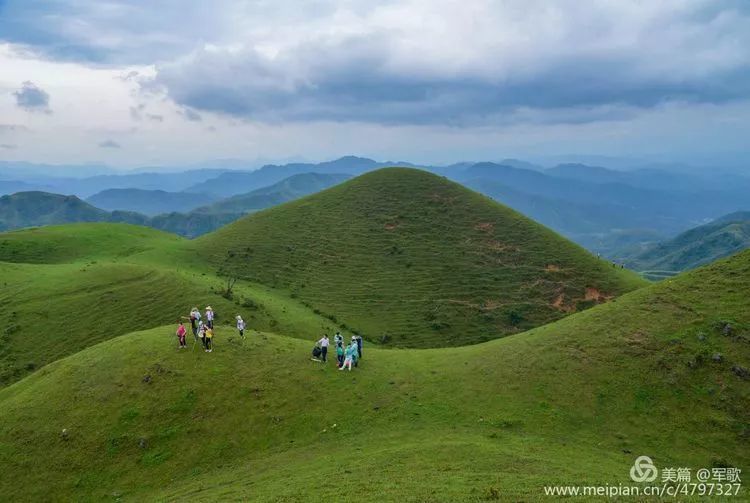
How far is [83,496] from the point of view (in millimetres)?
23438

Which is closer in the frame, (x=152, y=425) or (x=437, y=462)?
(x=437, y=462)

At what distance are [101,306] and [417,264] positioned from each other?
46.4 meters

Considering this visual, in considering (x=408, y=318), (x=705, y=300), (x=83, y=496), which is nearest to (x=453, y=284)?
(x=408, y=318)

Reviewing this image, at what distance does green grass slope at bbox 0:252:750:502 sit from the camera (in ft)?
68.8

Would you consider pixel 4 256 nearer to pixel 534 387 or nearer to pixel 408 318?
pixel 408 318

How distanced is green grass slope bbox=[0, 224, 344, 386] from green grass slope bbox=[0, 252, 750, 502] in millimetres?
16079

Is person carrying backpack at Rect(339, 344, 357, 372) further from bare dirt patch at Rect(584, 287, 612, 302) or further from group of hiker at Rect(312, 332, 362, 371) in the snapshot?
bare dirt patch at Rect(584, 287, 612, 302)

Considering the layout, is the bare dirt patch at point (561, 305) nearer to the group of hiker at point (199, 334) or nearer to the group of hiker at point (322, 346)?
the group of hiker at point (322, 346)

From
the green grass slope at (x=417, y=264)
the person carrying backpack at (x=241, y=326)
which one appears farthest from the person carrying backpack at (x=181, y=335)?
the green grass slope at (x=417, y=264)

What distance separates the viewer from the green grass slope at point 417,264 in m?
63.8

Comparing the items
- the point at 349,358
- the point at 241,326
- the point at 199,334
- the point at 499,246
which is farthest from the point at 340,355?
the point at 499,246

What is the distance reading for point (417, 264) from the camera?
254 feet

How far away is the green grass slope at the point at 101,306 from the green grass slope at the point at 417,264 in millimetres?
8887

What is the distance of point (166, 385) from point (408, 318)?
127ft
